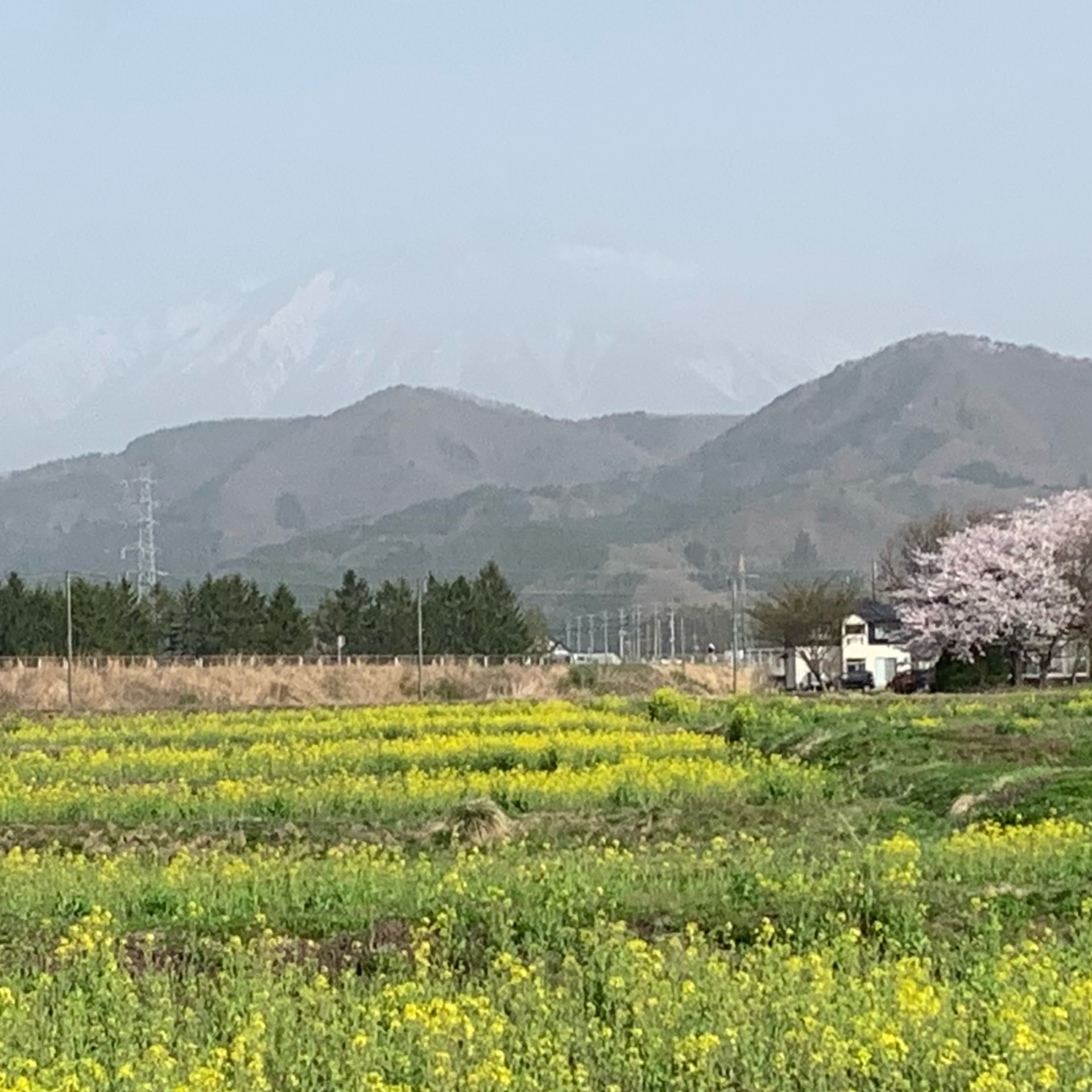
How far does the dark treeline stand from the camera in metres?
93.9

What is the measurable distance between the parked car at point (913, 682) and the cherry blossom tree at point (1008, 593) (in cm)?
168

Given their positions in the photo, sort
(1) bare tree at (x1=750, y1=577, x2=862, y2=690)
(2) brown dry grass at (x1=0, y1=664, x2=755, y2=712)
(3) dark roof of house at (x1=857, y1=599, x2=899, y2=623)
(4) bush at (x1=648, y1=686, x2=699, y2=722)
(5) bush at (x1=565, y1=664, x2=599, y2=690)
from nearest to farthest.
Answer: (4) bush at (x1=648, y1=686, x2=699, y2=722) → (2) brown dry grass at (x1=0, y1=664, x2=755, y2=712) → (5) bush at (x1=565, y1=664, x2=599, y2=690) → (1) bare tree at (x1=750, y1=577, x2=862, y2=690) → (3) dark roof of house at (x1=857, y1=599, x2=899, y2=623)

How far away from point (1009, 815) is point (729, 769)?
228 inches

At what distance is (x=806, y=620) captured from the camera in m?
99.5

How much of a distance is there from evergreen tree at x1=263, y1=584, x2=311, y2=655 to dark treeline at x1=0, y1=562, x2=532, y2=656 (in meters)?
0.07

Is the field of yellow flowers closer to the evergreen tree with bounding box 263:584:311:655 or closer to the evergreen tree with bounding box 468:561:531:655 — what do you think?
the evergreen tree with bounding box 263:584:311:655

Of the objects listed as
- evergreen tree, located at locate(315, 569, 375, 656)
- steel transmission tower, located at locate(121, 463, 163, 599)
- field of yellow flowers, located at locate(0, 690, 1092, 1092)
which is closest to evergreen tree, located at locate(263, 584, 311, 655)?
evergreen tree, located at locate(315, 569, 375, 656)

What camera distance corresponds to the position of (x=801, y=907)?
13.2 m

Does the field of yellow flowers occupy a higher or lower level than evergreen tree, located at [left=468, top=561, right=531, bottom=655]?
lower

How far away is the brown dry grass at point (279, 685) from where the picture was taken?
65.0 metres

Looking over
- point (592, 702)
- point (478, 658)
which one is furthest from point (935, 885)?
point (478, 658)

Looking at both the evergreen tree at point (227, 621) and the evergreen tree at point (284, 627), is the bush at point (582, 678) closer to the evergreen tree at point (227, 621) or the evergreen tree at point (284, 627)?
the evergreen tree at point (284, 627)

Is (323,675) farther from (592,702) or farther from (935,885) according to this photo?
(935,885)

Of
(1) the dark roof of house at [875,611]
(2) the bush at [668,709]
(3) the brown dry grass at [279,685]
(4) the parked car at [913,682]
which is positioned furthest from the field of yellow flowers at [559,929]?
(1) the dark roof of house at [875,611]
